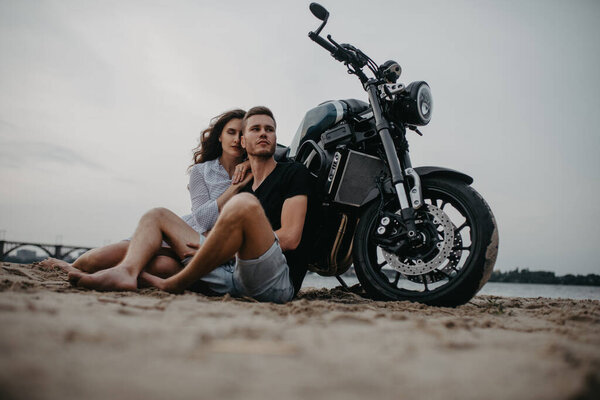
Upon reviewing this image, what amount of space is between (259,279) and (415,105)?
1504mm

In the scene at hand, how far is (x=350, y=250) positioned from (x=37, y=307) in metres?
1.89

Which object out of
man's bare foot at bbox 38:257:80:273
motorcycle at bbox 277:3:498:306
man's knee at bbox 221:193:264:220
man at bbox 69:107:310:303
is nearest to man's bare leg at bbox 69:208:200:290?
man at bbox 69:107:310:303

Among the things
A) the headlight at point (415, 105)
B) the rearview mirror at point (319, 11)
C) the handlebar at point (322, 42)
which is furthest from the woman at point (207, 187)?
the headlight at point (415, 105)

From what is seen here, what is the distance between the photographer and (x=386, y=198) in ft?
8.21

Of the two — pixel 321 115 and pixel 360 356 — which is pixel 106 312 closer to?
pixel 360 356

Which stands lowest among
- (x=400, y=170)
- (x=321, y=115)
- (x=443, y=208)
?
(x=443, y=208)

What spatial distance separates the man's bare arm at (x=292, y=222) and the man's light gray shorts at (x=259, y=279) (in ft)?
0.42

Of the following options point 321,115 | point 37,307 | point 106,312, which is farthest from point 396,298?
point 37,307

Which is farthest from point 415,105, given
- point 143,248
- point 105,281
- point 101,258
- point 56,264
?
point 56,264

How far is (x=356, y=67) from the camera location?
2840mm

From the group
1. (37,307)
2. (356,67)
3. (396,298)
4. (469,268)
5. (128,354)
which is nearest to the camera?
(128,354)

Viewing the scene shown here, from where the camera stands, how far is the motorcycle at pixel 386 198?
7.13ft

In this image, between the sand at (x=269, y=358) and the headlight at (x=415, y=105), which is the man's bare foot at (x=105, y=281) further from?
the headlight at (x=415, y=105)

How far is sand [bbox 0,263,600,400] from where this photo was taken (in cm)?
64
